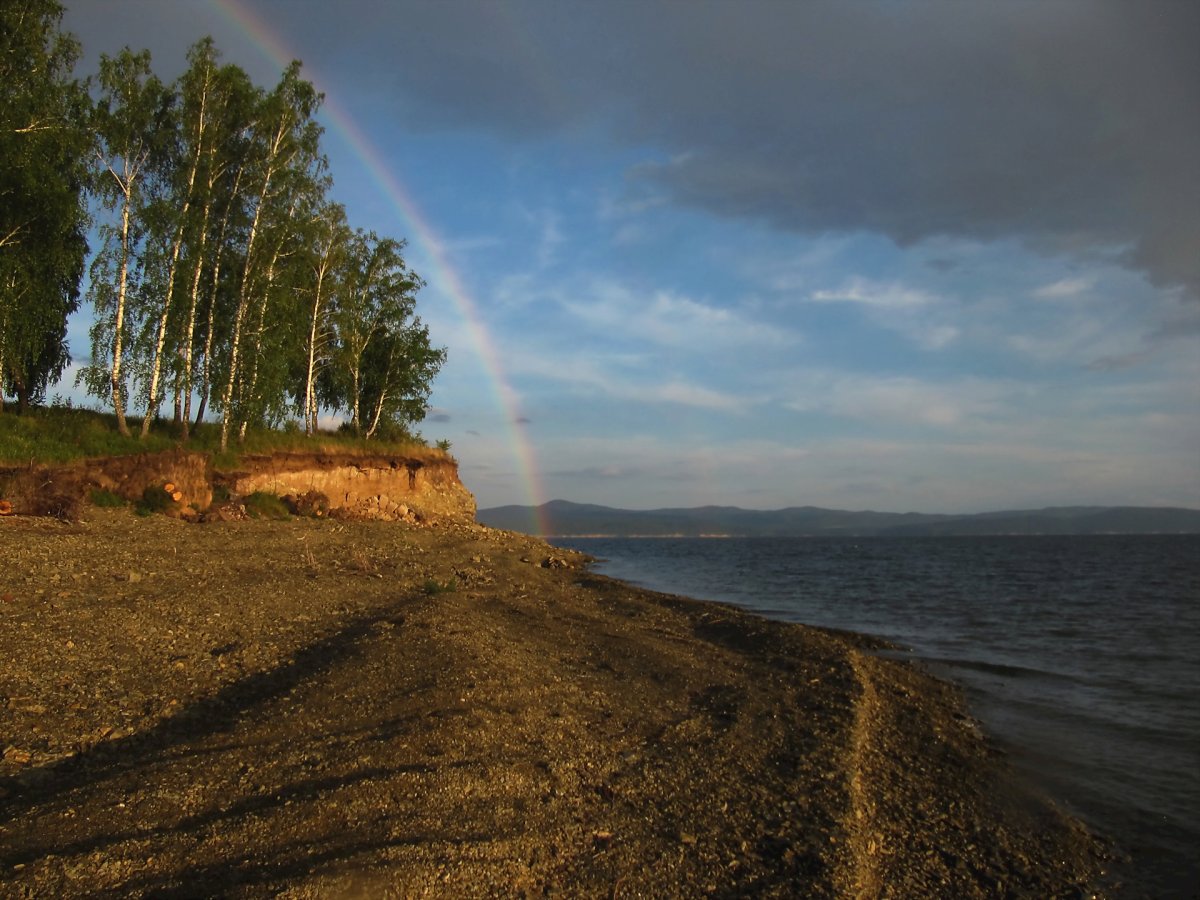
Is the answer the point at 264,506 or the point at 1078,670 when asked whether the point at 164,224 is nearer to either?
the point at 264,506

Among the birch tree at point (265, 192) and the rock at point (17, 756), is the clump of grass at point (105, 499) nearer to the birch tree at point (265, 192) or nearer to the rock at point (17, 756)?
the birch tree at point (265, 192)

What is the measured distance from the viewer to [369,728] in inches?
314

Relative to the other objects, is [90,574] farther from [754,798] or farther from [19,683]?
[754,798]

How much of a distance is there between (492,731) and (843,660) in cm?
975

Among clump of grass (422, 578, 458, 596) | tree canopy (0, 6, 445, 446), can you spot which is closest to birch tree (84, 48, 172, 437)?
tree canopy (0, 6, 445, 446)

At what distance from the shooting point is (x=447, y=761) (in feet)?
23.4

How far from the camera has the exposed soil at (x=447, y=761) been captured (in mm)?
5406

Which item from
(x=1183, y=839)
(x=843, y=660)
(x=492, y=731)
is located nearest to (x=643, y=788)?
(x=492, y=731)

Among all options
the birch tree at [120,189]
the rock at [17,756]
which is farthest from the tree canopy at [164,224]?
the rock at [17,756]

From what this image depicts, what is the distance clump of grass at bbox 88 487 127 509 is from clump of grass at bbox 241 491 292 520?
15.6ft

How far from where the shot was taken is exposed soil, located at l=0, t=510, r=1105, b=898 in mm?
5406

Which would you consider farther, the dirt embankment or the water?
the dirt embankment

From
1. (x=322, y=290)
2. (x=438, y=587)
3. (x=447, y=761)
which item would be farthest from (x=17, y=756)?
(x=322, y=290)

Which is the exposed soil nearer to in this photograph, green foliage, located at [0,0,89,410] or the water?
→ the water
